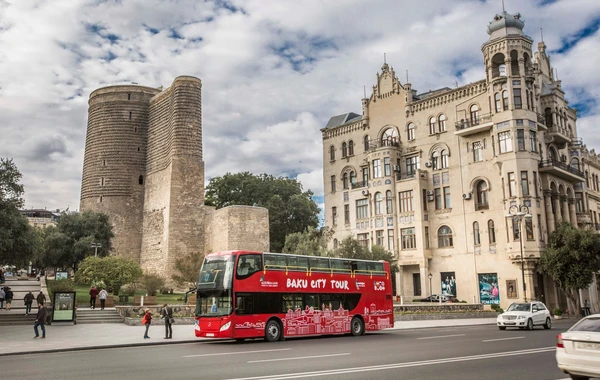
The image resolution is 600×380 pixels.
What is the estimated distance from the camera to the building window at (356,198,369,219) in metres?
50.6

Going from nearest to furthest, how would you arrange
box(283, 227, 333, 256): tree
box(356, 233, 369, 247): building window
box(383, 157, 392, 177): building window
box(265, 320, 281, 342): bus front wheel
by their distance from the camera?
box(265, 320, 281, 342): bus front wheel, box(283, 227, 333, 256): tree, box(383, 157, 392, 177): building window, box(356, 233, 369, 247): building window

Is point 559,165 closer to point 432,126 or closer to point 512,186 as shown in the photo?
point 512,186

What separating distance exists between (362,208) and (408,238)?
591cm

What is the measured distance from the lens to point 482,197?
4428 centimetres

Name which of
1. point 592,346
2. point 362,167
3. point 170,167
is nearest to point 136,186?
point 170,167

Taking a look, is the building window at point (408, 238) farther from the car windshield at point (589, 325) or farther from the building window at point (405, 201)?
the car windshield at point (589, 325)

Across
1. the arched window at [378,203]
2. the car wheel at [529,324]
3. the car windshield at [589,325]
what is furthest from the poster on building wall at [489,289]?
the car windshield at [589,325]

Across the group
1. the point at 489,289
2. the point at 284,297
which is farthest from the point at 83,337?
the point at 489,289

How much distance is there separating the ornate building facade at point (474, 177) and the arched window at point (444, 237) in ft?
0.29

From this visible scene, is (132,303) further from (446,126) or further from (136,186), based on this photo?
(446,126)

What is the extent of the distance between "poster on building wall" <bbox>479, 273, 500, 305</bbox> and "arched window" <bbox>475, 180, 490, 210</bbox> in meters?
5.49

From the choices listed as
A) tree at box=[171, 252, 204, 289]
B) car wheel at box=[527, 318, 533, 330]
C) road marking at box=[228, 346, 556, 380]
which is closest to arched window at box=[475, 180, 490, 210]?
car wheel at box=[527, 318, 533, 330]

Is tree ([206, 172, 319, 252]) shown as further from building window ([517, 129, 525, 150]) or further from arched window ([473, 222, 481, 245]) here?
building window ([517, 129, 525, 150])

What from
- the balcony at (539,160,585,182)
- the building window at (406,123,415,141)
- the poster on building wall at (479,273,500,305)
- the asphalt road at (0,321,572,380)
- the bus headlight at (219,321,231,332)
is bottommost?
the asphalt road at (0,321,572,380)
